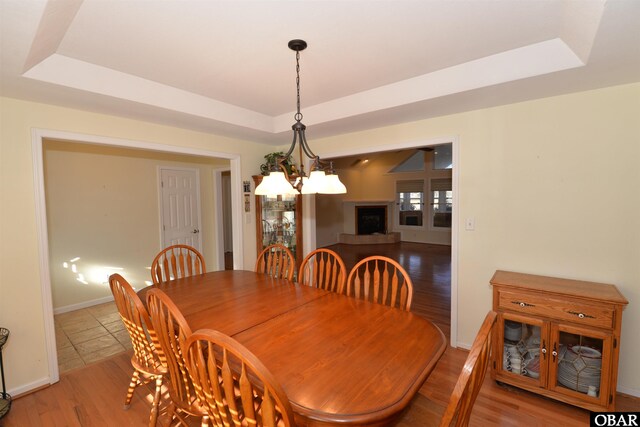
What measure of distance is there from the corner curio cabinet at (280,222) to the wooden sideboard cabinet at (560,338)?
2461 mm

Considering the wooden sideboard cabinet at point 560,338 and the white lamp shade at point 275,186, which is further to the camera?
the wooden sideboard cabinet at point 560,338

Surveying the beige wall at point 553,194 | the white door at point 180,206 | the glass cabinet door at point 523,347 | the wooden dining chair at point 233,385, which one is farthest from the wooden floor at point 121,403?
the white door at point 180,206

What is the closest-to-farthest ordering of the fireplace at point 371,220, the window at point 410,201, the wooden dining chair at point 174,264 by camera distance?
the wooden dining chair at point 174,264 → the window at point 410,201 → the fireplace at point 371,220

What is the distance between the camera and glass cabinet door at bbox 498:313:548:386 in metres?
2.04

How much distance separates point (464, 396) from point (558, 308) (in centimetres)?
150

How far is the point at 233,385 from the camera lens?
1.00m

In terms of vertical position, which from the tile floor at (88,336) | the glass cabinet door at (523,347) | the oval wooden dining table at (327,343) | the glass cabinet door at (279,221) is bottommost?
the tile floor at (88,336)

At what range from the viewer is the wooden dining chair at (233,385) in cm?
88

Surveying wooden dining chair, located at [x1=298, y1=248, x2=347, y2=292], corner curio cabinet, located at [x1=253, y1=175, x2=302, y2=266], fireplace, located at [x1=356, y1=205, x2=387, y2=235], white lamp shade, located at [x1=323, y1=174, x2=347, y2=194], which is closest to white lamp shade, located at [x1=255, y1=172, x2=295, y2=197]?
white lamp shade, located at [x1=323, y1=174, x2=347, y2=194]

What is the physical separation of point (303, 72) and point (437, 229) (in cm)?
696

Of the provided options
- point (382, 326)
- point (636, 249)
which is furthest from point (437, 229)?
point (382, 326)

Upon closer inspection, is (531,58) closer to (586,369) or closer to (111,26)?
(586,369)

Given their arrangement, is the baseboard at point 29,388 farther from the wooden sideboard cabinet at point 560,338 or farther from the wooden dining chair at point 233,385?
the wooden sideboard cabinet at point 560,338

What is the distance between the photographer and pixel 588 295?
1.89m
